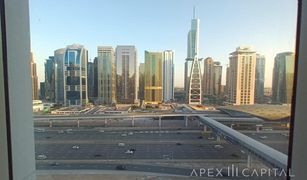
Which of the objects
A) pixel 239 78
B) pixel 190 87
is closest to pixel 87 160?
pixel 190 87

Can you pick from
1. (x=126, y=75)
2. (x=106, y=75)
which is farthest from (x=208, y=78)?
(x=106, y=75)

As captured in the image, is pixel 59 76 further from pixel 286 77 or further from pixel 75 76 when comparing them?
pixel 286 77

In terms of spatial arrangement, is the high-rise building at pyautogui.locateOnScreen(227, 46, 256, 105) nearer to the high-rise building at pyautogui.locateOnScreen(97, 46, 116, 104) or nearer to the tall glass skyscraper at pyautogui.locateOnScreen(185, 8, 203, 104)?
the tall glass skyscraper at pyautogui.locateOnScreen(185, 8, 203, 104)

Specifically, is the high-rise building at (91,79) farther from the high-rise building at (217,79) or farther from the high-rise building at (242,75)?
the high-rise building at (242,75)

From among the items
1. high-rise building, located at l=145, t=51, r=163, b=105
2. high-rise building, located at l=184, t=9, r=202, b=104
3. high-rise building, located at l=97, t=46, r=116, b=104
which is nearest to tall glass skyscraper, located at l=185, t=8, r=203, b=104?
high-rise building, located at l=184, t=9, r=202, b=104

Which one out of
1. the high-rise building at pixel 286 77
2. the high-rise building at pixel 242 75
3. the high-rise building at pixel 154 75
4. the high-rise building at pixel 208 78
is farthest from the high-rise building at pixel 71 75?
the high-rise building at pixel 286 77

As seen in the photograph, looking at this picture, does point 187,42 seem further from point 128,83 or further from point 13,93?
point 13,93
